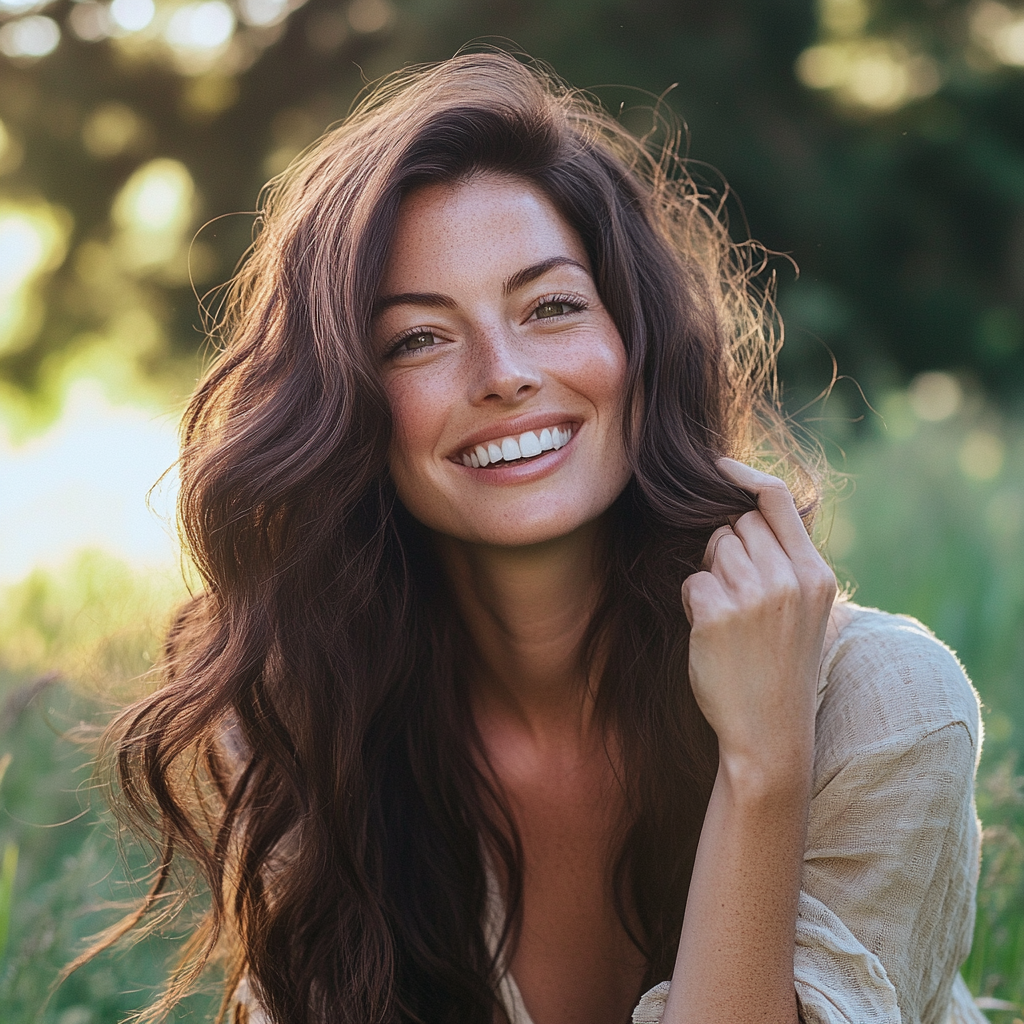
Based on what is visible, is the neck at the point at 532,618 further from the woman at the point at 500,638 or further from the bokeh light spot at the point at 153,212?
the bokeh light spot at the point at 153,212

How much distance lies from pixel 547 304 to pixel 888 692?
86 centimetres

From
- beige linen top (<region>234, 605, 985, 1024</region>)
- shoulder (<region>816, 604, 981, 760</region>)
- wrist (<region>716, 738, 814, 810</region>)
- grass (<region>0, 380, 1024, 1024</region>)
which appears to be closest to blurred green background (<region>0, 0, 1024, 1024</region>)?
grass (<region>0, 380, 1024, 1024</region>)

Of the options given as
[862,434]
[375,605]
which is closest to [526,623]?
[375,605]

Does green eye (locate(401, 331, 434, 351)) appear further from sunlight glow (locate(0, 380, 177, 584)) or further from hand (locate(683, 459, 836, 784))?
sunlight glow (locate(0, 380, 177, 584))

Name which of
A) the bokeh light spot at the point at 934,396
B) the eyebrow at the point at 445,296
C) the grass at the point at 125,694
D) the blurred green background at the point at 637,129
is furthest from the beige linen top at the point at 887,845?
the bokeh light spot at the point at 934,396

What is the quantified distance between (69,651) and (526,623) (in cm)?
163

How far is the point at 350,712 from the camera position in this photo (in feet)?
6.85

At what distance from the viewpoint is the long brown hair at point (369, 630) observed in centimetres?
196

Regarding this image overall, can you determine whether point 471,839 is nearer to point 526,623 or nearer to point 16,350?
point 526,623

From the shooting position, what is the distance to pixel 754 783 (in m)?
1.62

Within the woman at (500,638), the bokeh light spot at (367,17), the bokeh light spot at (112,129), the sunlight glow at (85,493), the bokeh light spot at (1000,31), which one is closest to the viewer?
the woman at (500,638)

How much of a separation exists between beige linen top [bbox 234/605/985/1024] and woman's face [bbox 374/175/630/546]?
58 cm

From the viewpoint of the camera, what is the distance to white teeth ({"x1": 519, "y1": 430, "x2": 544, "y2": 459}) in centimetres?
187

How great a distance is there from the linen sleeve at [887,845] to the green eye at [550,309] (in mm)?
821
